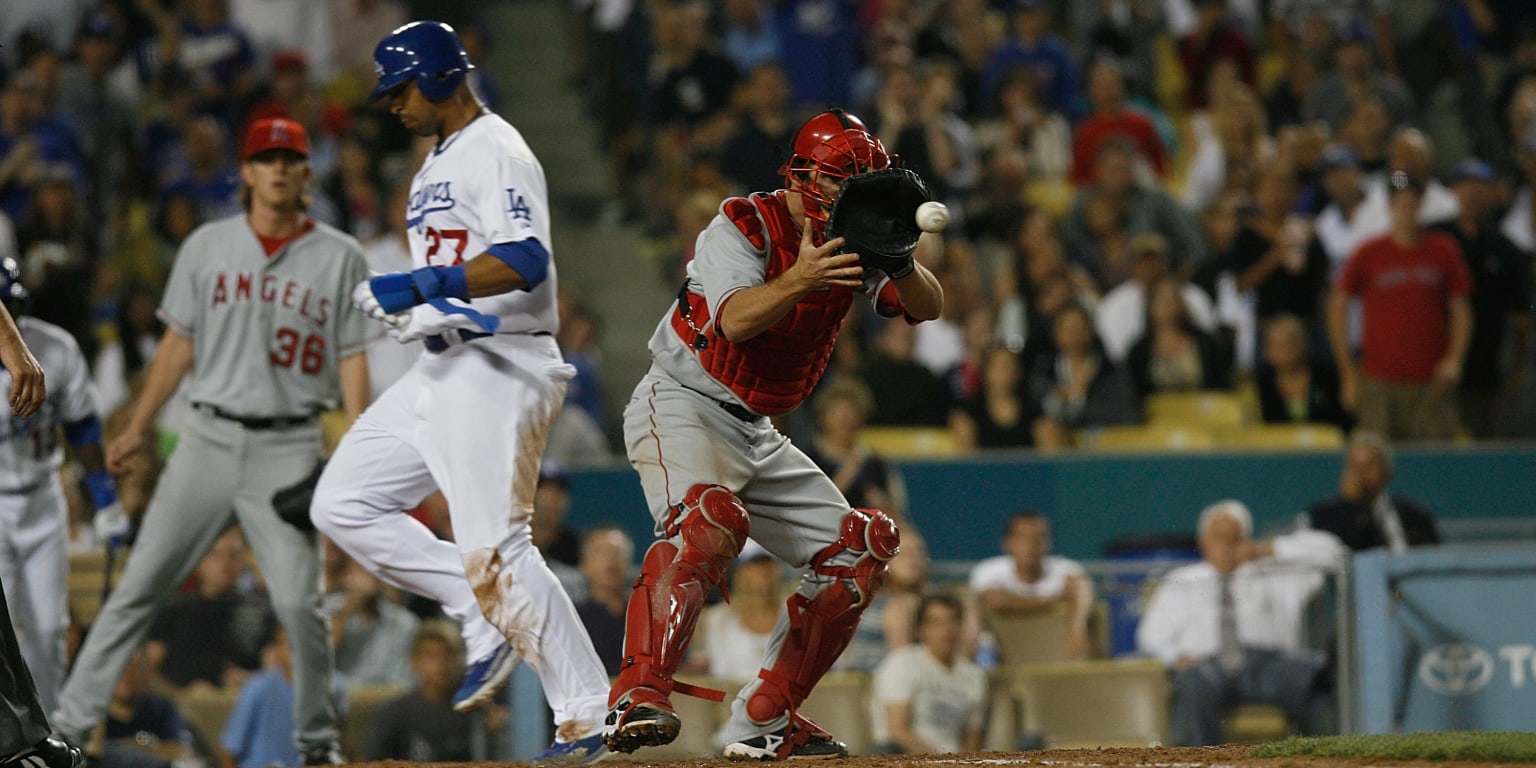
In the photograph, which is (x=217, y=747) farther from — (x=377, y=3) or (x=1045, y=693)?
(x=377, y=3)

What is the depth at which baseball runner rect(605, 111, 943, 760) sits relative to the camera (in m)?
5.37

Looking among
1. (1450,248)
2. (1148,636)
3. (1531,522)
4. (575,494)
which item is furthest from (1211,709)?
(1450,248)

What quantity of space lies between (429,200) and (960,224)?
25.5 ft

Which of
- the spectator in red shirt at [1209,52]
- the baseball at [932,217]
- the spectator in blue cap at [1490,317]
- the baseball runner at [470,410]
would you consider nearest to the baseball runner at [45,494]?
the baseball runner at [470,410]

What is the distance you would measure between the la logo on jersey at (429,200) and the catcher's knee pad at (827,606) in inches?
61.0

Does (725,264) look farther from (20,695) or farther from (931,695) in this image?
(931,695)

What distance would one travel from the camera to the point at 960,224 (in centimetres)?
1338

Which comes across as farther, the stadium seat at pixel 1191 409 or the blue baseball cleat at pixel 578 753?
the stadium seat at pixel 1191 409

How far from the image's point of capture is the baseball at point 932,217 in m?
5.02

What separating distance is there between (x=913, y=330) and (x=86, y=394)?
604 cm

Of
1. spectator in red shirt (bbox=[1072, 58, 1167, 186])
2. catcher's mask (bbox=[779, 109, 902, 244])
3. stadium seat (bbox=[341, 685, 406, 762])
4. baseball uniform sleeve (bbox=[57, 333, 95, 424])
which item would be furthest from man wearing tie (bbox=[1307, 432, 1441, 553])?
baseball uniform sleeve (bbox=[57, 333, 95, 424])

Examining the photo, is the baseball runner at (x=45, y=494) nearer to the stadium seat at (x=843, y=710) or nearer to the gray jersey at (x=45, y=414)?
the gray jersey at (x=45, y=414)

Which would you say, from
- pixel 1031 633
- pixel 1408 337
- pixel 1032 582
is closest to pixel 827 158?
pixel 1031 633

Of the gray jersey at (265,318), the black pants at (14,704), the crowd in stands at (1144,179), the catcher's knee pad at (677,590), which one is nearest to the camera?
the black pants at (14,704)
